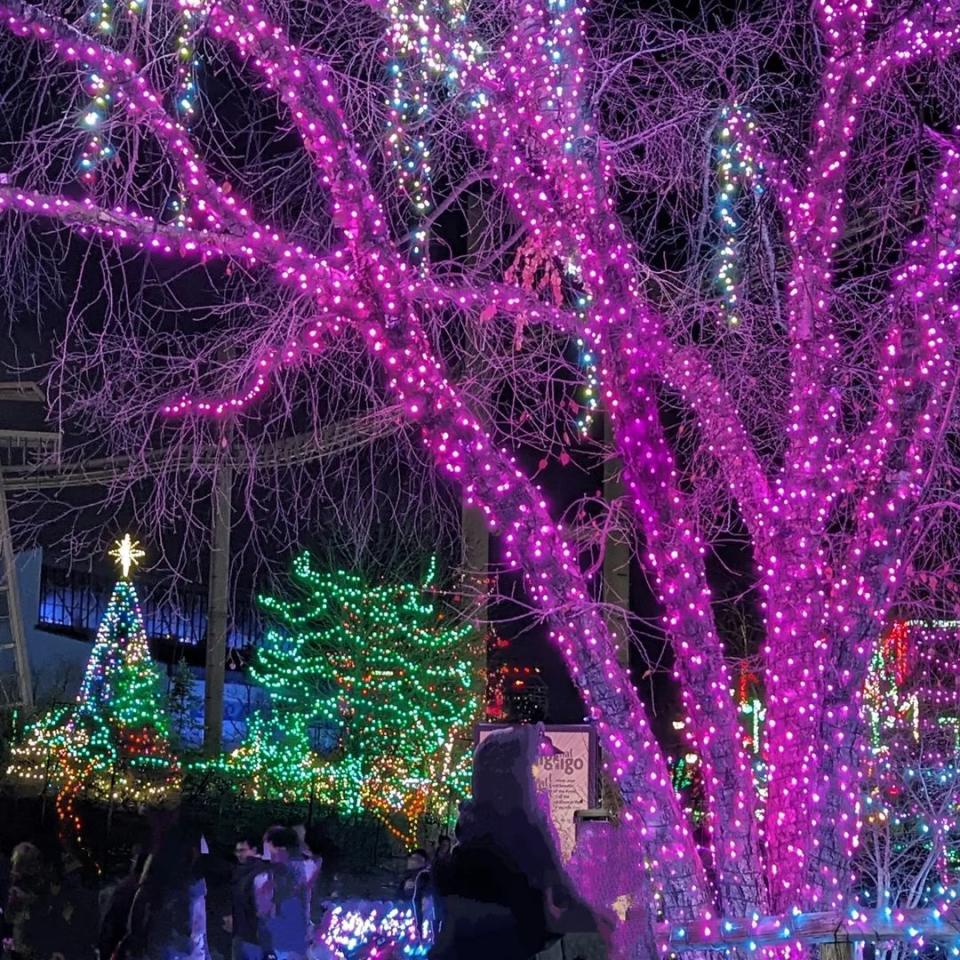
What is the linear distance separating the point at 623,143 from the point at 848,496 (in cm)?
225

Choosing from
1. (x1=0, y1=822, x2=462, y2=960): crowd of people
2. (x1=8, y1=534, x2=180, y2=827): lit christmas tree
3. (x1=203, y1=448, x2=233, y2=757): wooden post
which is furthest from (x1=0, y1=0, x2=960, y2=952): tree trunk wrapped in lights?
(x1=8, y1=534, x2=180, y2=827): lit christmas tree

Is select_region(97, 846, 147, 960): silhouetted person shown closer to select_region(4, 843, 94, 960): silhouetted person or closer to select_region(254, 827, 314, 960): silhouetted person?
select_region(4, 843, 94, 960): silhouetted person

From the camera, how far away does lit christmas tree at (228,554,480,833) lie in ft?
75.3

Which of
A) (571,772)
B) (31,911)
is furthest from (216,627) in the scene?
(571,772)

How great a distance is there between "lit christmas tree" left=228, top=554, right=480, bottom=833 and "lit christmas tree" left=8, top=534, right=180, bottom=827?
5.35 feet

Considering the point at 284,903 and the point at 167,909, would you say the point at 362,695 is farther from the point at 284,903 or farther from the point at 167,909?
the point at 167,909

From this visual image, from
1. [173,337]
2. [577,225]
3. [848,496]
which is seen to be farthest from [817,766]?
[173,337]

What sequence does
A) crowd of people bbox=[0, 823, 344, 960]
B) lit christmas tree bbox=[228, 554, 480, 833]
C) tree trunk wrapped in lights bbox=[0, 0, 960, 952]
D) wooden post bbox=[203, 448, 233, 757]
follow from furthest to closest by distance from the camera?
lit christmas tree bbox=[228, 554, 480, 833]
wooden post bbox=[203, 448, 233, 757]
crowd of people bbox=[0, 823, 344, 960]
tree trunk wrapped in lights bbox=[0, 0, 960, 952]

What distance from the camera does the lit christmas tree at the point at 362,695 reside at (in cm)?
2295

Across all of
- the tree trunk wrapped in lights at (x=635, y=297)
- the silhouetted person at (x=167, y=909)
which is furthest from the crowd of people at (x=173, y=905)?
the tree trunk wrapped in lights at (x=635, y=297)

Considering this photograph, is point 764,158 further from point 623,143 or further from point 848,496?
point 848,496

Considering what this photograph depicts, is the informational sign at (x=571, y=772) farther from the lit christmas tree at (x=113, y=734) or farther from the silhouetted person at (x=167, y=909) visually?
the lit christmas tree at (x=113, y=734)

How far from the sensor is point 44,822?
61.6ft

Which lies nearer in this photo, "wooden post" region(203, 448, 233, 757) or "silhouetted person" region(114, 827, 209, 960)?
"silhouetted person" region(114, 827, 209, 960)
